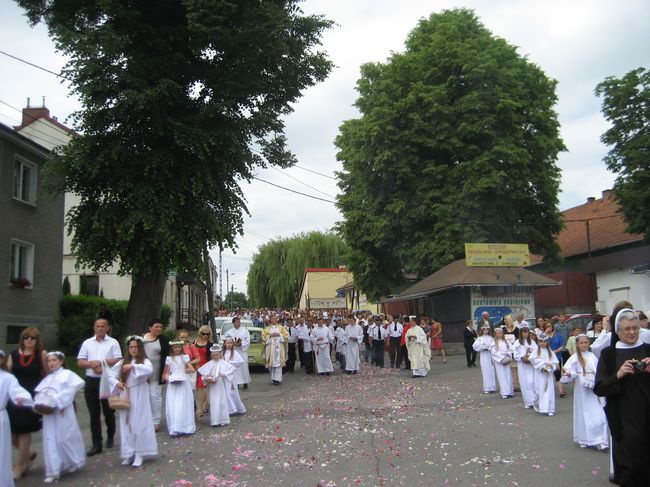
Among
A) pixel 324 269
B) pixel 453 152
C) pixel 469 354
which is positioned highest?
pixel 453 152

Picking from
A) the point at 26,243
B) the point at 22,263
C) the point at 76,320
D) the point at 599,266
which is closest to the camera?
the point at 26,243

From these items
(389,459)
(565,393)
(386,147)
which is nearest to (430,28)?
(386,147)

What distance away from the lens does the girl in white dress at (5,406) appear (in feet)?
20.6

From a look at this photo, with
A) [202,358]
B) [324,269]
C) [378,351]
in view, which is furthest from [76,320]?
[324,269]

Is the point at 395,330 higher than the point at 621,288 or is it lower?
lower

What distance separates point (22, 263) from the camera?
21.5m

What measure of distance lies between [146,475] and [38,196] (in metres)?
16.4

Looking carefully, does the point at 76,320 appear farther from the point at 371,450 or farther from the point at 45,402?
the point at 371,450

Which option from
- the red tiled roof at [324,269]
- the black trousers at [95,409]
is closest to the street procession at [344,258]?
the black trousers at [95,409]

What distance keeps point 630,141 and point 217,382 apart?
84.0 ft

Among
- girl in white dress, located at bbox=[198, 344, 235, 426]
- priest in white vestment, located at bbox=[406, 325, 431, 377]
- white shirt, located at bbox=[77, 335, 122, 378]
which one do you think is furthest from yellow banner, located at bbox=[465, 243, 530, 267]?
white shirt, located at bbox=[77, 335, 122, 378]

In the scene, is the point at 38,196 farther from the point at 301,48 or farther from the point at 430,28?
the point at 430,28

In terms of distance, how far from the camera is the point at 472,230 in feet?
92.7

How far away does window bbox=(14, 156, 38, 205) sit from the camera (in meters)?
21.0
